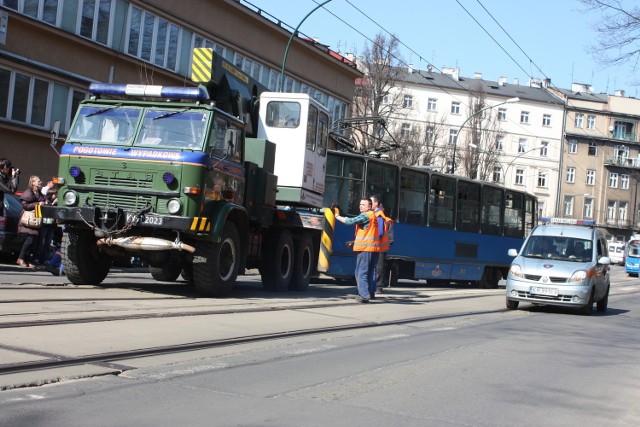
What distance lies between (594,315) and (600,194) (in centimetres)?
7970

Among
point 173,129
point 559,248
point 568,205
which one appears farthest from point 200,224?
point 568,205

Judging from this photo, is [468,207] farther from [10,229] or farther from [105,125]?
[105,125]

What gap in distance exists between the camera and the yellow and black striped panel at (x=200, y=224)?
12.0m

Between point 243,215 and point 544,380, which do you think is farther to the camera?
point 243,215

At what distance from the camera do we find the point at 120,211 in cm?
1202

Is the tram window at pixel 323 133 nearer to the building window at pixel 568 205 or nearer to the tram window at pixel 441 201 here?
the tram window at pixel 441 201

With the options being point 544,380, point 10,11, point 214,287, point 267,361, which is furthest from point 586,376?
point 10,11

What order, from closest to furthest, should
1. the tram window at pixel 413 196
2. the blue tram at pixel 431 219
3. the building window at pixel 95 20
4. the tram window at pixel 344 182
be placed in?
the tram window at pixel 344 182, the blue tram at pixel 431 219, the tram window at pixel 413 196, the building window at pixel 95 20

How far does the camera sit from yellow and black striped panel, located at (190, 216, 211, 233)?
39.2 feet

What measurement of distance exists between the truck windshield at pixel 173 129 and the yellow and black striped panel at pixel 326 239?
13.8ft

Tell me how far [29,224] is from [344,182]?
27.4 ft

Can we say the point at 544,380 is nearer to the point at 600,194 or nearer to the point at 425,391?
the point at 425,391

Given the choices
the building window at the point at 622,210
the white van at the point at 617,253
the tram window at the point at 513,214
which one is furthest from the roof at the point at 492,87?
the tram window at the point at 513,214

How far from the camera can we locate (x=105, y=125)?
12.6 meters
